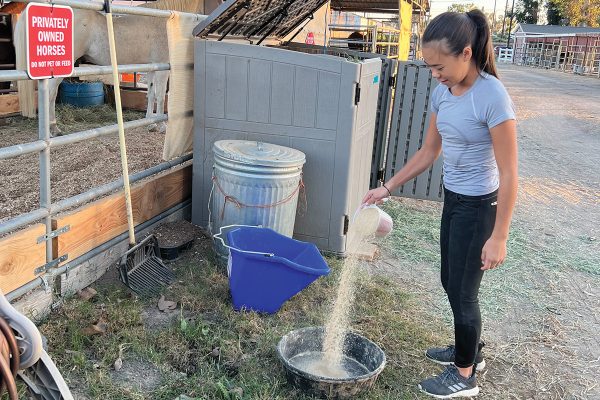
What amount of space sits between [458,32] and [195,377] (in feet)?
6.49

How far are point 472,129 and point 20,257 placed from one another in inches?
90.9

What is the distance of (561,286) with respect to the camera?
179 inches

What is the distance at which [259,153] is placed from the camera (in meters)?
3.94

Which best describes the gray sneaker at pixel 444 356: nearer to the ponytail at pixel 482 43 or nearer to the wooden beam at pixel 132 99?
the ponytail at pixel 482 43

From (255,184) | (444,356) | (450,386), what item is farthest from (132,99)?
(450,386)

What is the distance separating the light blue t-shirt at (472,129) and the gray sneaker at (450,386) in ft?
3.21

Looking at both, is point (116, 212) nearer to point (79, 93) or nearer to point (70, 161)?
point (70, 161)

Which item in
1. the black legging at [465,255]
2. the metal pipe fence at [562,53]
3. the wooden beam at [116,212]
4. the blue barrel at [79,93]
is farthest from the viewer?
the metal pipe fence at [562,53]

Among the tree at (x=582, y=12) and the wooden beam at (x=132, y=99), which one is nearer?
the wooden beam at (x=132, y=99)

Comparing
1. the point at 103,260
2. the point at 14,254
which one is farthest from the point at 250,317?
the point at 14,254

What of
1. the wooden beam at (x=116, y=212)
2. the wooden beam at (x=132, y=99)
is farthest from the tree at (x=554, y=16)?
the wooden beam at (x=116, y=212)

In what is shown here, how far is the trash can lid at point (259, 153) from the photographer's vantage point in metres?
3.85

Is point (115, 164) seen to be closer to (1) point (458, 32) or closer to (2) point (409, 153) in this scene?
(2) point (409, 153)

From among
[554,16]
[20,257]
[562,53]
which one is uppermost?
[554,16]
